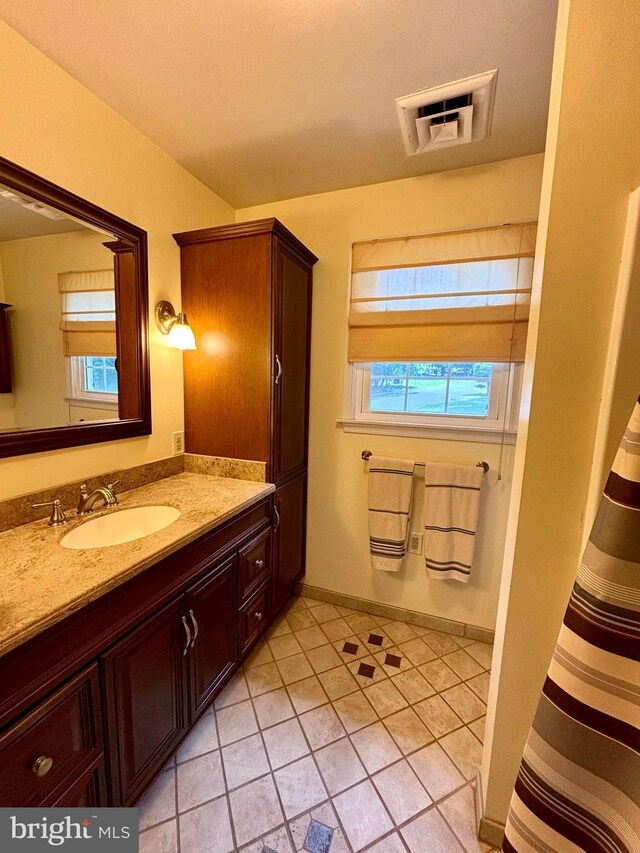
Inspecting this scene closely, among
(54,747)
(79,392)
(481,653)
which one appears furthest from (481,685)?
(79,392)

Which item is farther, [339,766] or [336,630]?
[336,630]

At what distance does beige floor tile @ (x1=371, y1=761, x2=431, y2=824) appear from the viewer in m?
1.15

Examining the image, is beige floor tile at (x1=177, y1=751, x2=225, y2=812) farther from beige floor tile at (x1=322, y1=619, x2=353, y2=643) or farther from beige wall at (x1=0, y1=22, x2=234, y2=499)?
beige wall at (x1=0, y1=22, x2=234, y2=499)

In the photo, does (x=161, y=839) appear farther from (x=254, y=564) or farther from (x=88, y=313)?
(x=88, y=313)

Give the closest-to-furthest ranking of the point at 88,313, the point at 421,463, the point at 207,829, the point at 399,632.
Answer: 1. the point at 207,829
2. the point at 88,313
3. the point at 421,463
4. the point at 399,632

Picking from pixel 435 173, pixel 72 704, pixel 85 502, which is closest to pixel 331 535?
pixel 85 502

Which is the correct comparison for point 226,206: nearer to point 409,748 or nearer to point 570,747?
point 570,747

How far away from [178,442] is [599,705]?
71.7 inches

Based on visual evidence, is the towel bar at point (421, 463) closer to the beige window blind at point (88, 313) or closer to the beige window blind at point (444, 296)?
the beige window blind at point (444, 296)

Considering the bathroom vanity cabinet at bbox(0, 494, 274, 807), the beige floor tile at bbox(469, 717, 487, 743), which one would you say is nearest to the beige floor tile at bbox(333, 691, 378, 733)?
the beige floor tile at bbox(469, 717, 487, 743)

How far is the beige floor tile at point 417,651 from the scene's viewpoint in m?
1.80

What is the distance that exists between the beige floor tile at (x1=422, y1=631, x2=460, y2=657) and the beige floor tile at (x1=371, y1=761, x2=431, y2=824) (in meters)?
0.66

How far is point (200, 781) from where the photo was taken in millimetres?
1218

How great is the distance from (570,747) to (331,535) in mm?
1647
